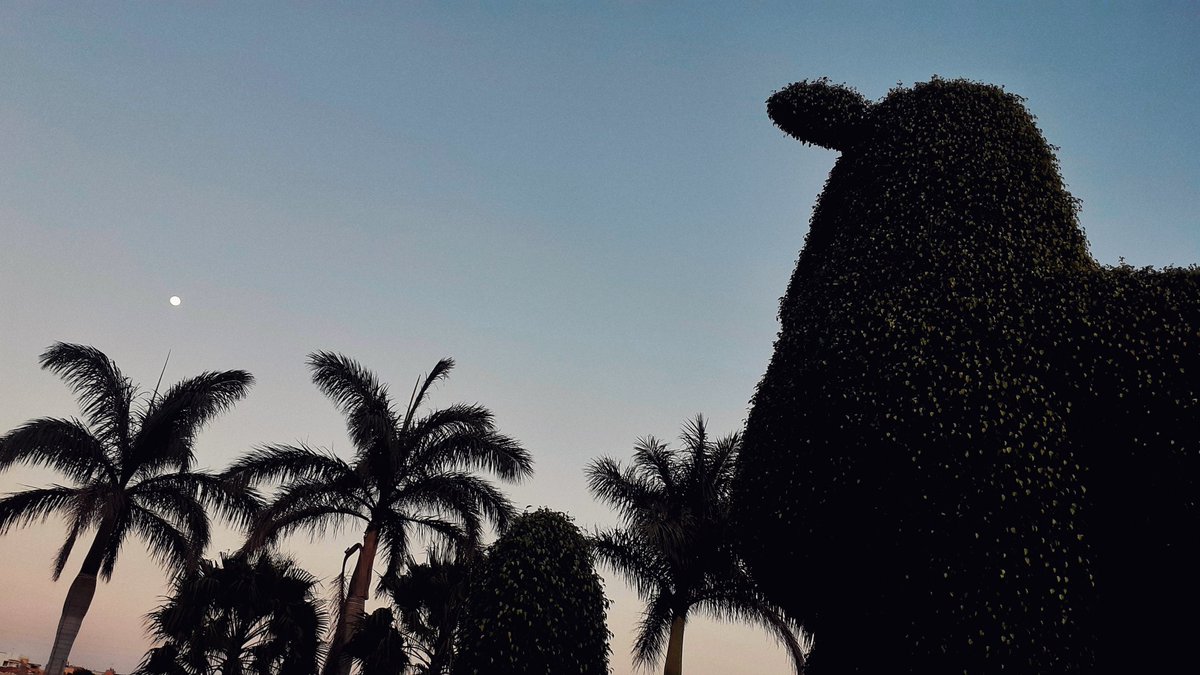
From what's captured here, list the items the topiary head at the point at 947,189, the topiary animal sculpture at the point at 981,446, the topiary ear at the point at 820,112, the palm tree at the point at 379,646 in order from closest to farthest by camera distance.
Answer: the topiary animal sculpture at the point at 981,446 → the topiary head at the point at 947,189 → the topiary ear at the point at 820,112 → the palm tree at the point at 379,646

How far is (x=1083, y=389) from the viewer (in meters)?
9.91

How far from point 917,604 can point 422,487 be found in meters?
12.8

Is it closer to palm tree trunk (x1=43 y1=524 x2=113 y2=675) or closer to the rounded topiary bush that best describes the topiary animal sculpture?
the rounded topiary bush

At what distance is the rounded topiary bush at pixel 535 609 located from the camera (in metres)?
11.7

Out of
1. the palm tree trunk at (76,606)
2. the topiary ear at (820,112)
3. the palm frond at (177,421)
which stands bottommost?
the palm tree trunk at (76,606)

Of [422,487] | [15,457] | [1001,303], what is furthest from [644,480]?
[15,457]

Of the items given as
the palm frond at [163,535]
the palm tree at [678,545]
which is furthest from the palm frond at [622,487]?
the palm frond at [163,535]

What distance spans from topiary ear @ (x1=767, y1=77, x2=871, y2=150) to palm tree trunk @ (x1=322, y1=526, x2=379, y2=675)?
1242cm

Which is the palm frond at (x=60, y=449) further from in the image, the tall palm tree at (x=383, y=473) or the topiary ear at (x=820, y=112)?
the topiary ear at (x=820, y=112)

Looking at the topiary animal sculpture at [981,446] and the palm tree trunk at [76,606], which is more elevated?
the topiary animal sculpture at [981,446]

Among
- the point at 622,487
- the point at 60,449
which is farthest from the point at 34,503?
the point at 622,487

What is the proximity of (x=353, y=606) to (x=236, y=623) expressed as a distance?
351 cm

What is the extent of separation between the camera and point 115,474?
64.2 feet

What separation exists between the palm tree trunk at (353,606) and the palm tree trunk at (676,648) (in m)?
6.65
